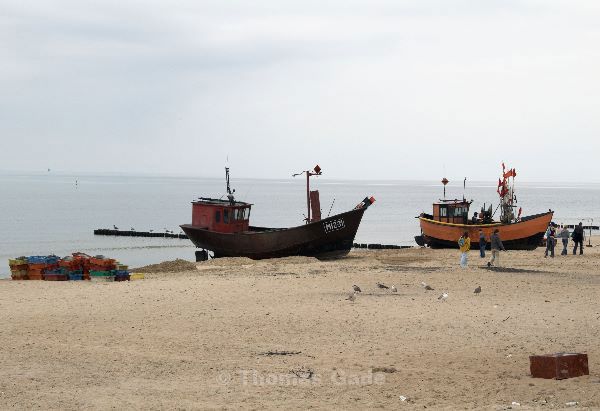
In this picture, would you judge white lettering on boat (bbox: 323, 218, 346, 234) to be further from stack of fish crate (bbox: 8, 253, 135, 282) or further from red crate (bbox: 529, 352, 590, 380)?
red crate (bbox: 529, 352, 590, 380)

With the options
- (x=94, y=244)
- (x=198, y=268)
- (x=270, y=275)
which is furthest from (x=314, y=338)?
(x=94, y=244)

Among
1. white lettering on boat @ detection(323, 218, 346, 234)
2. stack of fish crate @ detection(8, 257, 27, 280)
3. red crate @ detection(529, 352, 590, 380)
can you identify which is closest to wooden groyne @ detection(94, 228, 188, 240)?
white lettering on boat @ detection(323, 218, 346, 234)

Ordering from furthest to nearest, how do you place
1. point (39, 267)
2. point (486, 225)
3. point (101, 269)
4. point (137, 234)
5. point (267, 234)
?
point (137, 234), point (486, 225), point (267, 234), point (39, 267), point (101, 269)

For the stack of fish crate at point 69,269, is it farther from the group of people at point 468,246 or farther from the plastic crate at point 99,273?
the group of people at point 468,246

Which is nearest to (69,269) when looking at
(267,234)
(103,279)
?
(103,279)

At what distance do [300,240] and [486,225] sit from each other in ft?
30.4

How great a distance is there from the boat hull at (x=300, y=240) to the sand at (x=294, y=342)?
12.6m

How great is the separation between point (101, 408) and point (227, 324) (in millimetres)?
6342

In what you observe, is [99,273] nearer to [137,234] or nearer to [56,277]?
[56,277]

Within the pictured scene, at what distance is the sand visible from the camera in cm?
1179

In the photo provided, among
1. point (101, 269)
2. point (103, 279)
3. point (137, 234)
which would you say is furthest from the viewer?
point (137, 234)

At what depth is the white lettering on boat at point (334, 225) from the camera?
38.7 meters

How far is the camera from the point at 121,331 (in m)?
16.8

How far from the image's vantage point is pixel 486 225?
40219 mm
